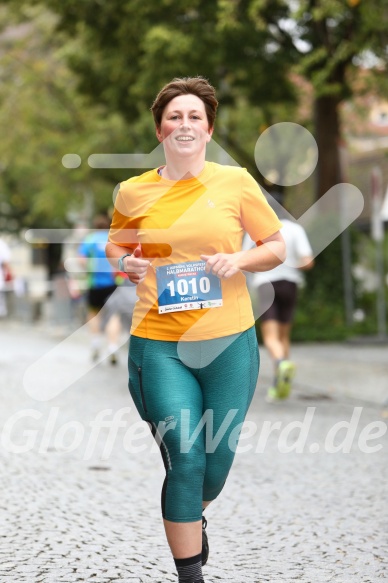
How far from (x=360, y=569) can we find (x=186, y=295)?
4.76 feet

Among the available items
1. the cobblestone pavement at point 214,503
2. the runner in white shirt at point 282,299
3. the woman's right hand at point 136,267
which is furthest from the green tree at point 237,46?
the woman's right hand at point 136,267

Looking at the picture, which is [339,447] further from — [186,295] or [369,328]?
[369,328]

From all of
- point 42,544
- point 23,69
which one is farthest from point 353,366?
point 23,69

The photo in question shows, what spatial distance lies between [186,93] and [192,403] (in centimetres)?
109

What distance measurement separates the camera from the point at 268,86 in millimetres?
21312

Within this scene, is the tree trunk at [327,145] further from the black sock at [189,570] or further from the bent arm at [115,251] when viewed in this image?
the black sock at [189,570]

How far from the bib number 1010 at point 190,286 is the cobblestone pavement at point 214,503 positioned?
1175 mm

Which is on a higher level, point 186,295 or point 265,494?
point 186,295

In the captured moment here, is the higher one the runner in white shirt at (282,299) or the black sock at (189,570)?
the black sock at (189,570)

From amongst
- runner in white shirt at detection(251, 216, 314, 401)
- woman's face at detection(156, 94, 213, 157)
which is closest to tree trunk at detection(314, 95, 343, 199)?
runner in white shirt at detection(251, 216, 314, 401)

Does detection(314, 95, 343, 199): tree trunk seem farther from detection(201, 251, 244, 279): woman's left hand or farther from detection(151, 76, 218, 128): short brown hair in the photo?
detection(201, 251, 244, 279): woman's left hand

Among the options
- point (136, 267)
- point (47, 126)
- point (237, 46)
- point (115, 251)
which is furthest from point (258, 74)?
point (136, 267)

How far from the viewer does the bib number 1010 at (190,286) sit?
13.7 ft

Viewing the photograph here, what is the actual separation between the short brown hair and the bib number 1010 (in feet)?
1.90
